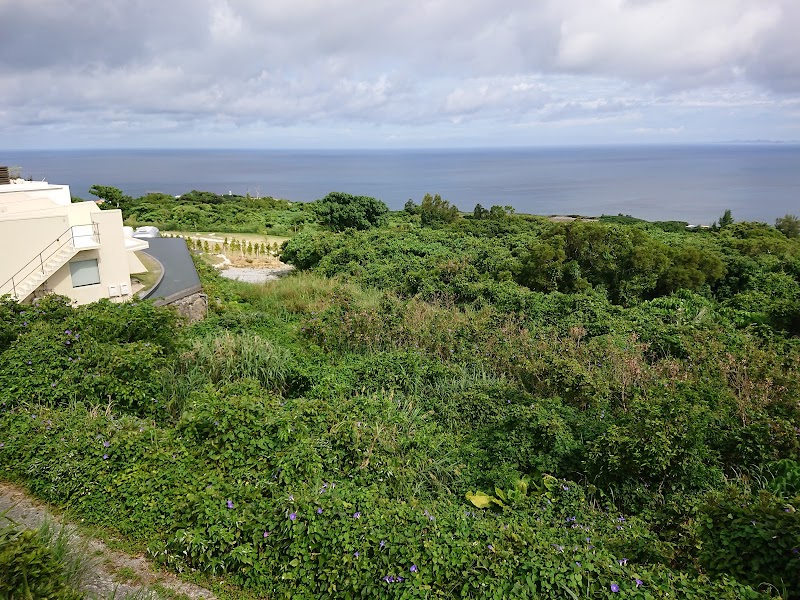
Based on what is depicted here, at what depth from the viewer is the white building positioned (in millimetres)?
12609

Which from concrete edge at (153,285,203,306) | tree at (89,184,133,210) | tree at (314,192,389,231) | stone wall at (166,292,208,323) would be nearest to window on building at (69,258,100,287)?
concrete edge at (153,285,203,306)

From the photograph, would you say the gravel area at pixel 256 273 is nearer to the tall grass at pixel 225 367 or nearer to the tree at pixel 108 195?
the tall grass at pixel 225 367

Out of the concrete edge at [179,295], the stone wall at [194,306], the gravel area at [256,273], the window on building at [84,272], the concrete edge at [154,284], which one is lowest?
the gravel area at [256,273]

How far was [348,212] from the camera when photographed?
27484mm

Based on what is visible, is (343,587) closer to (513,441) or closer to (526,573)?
(526,573)

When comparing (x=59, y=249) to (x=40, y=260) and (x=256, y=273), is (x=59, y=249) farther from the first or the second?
(x=256, y=273)

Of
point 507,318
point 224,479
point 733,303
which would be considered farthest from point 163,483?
point 733,303

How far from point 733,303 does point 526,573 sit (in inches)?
456

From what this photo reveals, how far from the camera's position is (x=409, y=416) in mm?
7531

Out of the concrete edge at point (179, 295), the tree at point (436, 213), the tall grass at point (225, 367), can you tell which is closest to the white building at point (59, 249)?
the concrete edge at point (179, 295)

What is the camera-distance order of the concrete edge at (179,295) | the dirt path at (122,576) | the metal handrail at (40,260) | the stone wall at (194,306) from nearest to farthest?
the dirt path at (122,576) < the metal handrail at (40,260) < the concrete edge at (179,295) < the stone wall at (194,306)

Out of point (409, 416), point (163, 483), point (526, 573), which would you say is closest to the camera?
point (526, 573)

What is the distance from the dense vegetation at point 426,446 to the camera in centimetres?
443

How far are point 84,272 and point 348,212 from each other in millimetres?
14887
